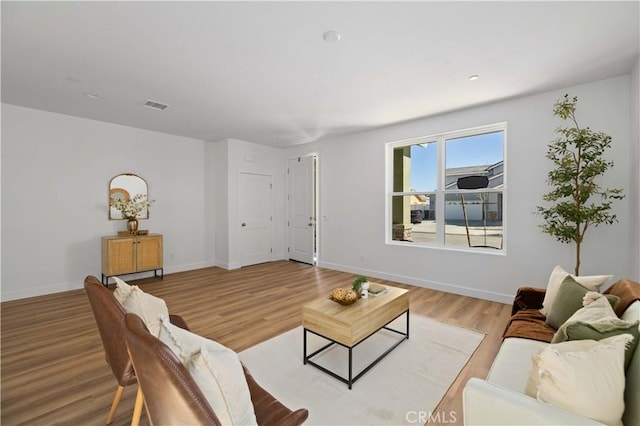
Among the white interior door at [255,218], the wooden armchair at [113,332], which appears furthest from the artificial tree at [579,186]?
the white interior door at [255,218]

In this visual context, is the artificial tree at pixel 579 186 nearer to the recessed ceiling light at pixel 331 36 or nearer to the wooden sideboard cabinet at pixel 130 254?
the recessed ceiling light at pixel 331 36

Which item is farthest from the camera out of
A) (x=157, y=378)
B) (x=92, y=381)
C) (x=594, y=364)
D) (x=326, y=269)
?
(x=326, y=269)

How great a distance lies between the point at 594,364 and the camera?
108 centimetres

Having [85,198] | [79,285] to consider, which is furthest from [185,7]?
[79,285]

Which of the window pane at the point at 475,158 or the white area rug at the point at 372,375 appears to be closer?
the white area rug at the point at 372,375

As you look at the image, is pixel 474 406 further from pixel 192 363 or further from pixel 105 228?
pixel 105 228

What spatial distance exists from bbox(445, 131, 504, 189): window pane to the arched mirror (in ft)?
17.8

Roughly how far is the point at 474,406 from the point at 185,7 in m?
2.91

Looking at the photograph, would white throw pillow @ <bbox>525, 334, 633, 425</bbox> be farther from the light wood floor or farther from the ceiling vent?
the ceiling vent

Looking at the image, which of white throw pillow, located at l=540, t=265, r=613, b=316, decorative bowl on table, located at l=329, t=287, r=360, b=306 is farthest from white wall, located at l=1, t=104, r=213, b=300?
white throw pillow, located at l=540, t=265, r=613, b=316

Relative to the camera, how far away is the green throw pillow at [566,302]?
1.97 metres

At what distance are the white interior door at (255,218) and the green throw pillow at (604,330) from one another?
5706mm

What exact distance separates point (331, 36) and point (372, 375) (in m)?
2.78

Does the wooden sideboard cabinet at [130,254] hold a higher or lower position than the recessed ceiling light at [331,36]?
lower
